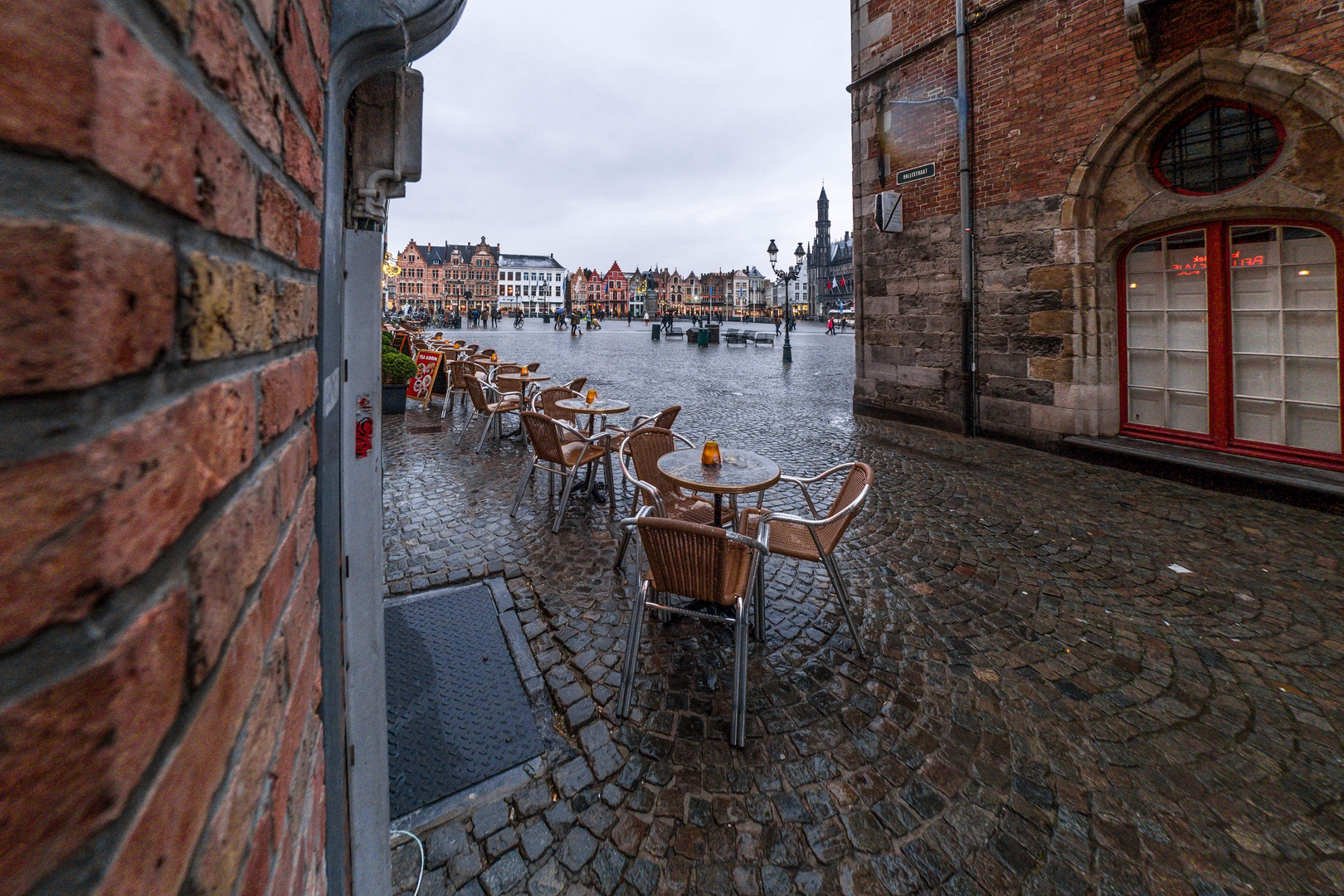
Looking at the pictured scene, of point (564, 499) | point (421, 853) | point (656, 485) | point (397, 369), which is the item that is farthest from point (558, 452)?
point (397, 369)

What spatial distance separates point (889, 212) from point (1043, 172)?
6.91 feet

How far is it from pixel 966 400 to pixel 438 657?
761 cm

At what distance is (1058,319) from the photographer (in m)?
7.22

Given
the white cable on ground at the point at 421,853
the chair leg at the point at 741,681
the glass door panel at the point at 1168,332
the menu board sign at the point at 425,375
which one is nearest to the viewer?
the white cable on ground at the point at 421,853

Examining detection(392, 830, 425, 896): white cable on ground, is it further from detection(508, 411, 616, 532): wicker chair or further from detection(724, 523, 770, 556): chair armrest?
detection(508, 411, 616, 532): wicker chair

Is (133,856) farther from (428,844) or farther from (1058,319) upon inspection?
(1058,319)

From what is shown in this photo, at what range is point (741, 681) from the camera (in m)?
2.49

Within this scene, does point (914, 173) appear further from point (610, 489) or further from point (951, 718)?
point (951, 718)

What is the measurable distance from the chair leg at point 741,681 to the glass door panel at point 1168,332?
22.1 feet

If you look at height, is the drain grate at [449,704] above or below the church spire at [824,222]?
below

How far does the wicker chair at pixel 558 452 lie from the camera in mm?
4652

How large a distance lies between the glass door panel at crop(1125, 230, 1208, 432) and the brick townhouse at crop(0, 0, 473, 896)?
8.35m

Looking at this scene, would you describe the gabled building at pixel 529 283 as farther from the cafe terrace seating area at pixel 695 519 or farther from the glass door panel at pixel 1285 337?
the glass door panel at pixel 1285 337

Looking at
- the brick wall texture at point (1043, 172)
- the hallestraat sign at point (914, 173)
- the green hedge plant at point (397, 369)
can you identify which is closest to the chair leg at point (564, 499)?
the green hedge plant at point (397, 369)
